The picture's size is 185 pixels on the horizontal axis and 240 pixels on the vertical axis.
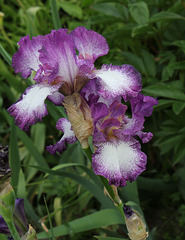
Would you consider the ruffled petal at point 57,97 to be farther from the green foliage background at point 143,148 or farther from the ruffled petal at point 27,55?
the green foliage background at point 143,148

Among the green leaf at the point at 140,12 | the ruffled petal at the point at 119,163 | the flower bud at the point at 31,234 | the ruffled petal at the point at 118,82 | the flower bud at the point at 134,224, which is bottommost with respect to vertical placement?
the flower bud at the point at 134,224

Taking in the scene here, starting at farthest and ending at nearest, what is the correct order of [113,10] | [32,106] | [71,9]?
[71,9]
[113,10]
[32,106]

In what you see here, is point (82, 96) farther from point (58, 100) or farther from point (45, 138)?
point (45, 138)

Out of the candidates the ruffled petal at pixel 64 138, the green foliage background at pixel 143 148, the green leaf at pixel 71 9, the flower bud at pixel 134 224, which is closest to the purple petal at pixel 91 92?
the ruffled petal at pixel 64 138

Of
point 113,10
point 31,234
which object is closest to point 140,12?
point 113,10

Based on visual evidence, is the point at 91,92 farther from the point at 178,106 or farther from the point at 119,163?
the point at 178,106

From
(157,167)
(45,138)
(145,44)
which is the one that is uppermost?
(145,44)

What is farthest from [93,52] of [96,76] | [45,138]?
[45,138]
